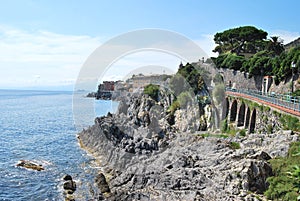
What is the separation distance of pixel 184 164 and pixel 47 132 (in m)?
39.7

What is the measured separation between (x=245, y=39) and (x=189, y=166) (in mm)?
40839

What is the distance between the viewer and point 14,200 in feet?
81.9

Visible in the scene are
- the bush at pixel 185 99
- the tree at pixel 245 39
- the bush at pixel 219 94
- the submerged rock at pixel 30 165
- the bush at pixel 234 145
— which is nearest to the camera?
the bush at pixel 234 145

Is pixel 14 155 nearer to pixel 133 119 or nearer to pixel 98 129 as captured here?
pixel 98 129

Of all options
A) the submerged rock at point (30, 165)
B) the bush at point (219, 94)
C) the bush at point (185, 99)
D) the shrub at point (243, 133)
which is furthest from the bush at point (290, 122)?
the submerged rock at point (30, 165)

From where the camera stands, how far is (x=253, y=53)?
56.3 meters

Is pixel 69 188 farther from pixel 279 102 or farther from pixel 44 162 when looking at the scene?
pixel 279 102

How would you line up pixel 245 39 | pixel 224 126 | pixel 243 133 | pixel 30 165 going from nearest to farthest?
pixel 243 133 → pixel 30 165 → pixel 224 126 → pixel 245 39

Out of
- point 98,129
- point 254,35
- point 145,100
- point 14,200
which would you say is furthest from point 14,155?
point 254,35

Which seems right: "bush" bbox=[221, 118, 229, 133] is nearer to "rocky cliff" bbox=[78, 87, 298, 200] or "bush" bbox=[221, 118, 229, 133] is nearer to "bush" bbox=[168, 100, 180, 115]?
"rocky cliff" bbox=[78, 87, 298, 200]

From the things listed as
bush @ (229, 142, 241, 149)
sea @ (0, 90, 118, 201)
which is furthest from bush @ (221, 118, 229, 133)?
sea @ (0, 90, 118, 201)

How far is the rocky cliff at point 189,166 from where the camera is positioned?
18281 millimetres

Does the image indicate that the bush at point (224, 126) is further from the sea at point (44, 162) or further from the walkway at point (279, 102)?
the sea at point (44, 162)

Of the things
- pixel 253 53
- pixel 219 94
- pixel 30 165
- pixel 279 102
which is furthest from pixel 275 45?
pixel 30 165
